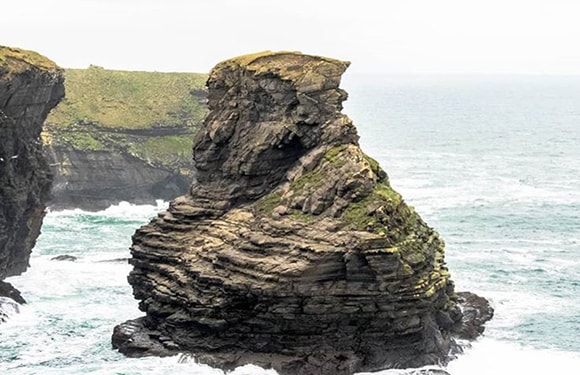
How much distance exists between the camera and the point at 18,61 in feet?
228

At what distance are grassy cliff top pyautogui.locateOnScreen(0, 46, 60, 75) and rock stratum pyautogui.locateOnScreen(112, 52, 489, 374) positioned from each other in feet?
54.1

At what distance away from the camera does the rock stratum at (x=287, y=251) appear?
49812 mm

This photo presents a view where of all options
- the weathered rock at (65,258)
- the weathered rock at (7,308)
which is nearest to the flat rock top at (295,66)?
the weathered rock at (7,308)

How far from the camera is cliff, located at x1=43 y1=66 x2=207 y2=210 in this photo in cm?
11056

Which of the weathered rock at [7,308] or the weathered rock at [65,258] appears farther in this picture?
the weathered rock at [65,258]

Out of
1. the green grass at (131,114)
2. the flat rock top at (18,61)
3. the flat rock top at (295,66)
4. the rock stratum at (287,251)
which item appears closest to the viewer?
the rock stratum at (287,251)

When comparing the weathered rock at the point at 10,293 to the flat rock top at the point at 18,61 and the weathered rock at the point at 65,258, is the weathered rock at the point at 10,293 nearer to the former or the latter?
the flat rock top at the point at 18,61

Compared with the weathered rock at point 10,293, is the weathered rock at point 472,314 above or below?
above

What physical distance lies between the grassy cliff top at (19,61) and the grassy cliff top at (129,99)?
1803 inches

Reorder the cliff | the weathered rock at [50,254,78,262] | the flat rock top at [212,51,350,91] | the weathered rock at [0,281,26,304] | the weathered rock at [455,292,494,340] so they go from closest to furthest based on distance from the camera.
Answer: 1. the flat rock top at [212,51,350,91]
2. the weathered rock at [455,292,494,340]
3. the weathered rock at [0,281,26,304]
4. the weathered rock at [50,254,78,262]
5. the cliff

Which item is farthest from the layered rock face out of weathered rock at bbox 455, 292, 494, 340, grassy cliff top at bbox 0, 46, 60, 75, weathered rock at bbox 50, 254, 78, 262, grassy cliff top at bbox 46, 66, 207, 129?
weathered rock at bbox 455, 292, 494, 340

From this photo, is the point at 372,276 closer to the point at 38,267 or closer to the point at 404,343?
the point at 404,343

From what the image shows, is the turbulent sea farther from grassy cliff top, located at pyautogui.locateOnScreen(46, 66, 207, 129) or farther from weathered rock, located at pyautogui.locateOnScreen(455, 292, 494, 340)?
grassy cliff top, located at pyautogui.locateOnScreen(46, 66, 207, 129)

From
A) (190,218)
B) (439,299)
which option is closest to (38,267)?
(190,218)
